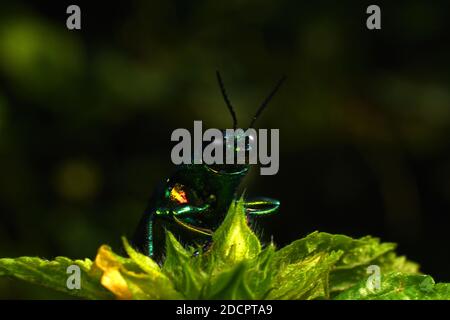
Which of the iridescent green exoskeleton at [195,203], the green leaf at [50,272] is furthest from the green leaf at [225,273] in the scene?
the iridescent green exoskeleton at [195,203]

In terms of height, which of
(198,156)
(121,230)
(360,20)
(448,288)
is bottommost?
(121,230)

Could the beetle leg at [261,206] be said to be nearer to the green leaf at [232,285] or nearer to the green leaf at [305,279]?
the green leaf at [305,279]

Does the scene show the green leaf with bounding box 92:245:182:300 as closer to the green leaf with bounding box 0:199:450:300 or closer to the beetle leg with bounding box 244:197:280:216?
the green leaf with bounding box 0:199:450:300

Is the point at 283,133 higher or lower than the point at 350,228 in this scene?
higher

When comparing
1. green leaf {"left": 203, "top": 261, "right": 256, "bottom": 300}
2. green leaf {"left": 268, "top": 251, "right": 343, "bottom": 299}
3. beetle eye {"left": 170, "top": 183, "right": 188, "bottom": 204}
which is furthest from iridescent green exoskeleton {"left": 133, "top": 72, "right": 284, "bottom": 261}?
green leaf {"left": 203, "top": 261, "right": 256, "bottom": 300}

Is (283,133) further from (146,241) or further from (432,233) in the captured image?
(146,241)

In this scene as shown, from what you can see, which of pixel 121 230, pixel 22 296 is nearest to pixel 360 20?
pixel 121 230
